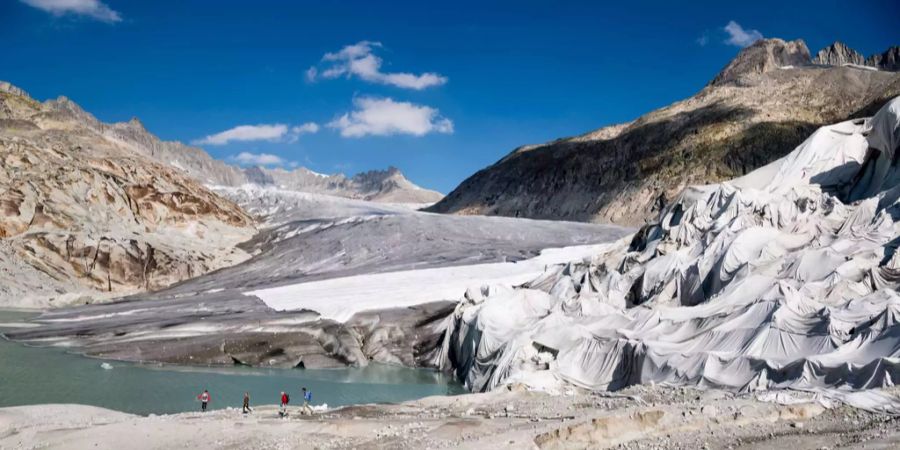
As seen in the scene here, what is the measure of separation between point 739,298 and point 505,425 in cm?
1463

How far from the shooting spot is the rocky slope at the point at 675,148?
386 ft

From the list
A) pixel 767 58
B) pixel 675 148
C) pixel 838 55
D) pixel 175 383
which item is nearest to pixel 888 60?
pixel 838 55

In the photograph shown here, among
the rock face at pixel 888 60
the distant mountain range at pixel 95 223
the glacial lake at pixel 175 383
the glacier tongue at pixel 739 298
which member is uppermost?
the rock face at pixel 888 60

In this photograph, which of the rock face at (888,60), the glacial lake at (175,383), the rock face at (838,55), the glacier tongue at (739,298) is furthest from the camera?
the rock face at (838,55)

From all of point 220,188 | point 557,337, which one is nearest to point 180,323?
point 557,337

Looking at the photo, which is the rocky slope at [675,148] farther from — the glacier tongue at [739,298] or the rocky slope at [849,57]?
the glacier tongue at [739,298]

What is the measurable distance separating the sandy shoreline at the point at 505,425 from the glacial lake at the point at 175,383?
4.91m

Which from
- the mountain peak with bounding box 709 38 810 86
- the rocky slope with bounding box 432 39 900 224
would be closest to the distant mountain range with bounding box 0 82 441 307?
the rocky slope with bounding box 432 39 900 224

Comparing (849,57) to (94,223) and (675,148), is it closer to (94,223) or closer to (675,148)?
(675,148)

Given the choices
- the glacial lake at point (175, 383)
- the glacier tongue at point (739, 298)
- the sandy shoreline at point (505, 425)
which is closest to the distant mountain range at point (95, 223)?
the glacial lake at point (175, 383)

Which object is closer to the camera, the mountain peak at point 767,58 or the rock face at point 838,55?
the mountain peak at point 767,58

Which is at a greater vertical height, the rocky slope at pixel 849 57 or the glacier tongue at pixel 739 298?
the rocky slope at pixel 849 57

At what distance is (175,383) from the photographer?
113ft

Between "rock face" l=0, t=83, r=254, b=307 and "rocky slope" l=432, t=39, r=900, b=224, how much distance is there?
206 ft
